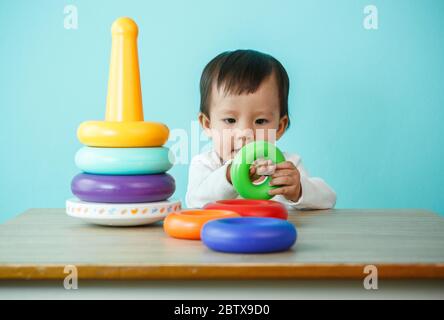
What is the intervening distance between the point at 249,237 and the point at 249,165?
0.37 m

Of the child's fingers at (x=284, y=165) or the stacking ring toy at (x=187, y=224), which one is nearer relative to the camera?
the stacking ring toy at (x=187, y=224)

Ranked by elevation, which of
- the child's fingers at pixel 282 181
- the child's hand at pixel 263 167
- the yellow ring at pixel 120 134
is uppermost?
the yellow ring at pixel 120 134

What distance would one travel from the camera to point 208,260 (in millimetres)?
689

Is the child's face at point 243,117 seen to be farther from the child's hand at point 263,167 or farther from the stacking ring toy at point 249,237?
the stacking ring toy at point 249,237

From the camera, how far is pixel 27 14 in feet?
6.88

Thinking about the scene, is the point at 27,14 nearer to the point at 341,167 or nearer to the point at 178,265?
the point at 341,167

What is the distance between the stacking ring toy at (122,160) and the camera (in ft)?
3.02

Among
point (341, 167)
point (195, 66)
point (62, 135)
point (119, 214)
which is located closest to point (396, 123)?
point (341, 167)

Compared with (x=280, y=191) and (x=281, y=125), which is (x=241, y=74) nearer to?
(x=281, y=125)

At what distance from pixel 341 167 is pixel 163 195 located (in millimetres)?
1289

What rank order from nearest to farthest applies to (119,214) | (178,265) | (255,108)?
(178,265) < (119,214) < (255,108)

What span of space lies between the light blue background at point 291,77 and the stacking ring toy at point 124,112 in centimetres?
112

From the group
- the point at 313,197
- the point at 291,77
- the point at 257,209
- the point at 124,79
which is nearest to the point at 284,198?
the point at 313,197

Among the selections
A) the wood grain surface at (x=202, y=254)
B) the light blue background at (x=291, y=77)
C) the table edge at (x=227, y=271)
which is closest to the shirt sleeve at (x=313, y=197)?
the wood grain surface at (x=202, y=254)
